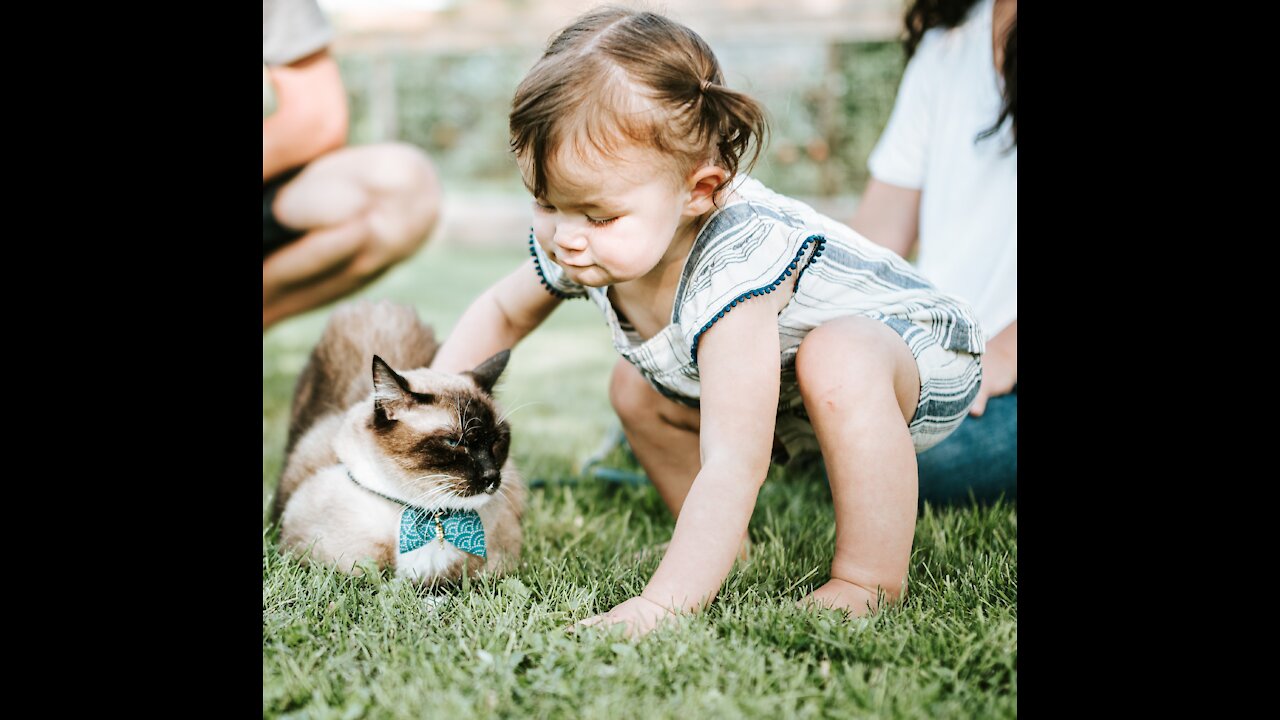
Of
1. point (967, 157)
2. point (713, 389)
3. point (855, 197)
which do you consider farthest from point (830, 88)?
point (713, 389)

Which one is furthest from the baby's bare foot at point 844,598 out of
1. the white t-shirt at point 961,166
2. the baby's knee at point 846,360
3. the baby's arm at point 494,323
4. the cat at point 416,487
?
the white t-shirt at point 961,166

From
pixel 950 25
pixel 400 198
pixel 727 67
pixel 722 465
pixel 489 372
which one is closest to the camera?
pixel 722 465

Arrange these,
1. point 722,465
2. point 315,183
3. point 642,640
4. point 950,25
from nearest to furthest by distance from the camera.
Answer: point 642,640, point 722,465, point 950,25, point 315,183

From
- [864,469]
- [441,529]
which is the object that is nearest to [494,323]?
[441,529]

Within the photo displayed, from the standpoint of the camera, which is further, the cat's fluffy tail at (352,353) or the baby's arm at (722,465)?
the cat's fluffy tail at (352,353)

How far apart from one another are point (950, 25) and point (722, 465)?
5.98 feet

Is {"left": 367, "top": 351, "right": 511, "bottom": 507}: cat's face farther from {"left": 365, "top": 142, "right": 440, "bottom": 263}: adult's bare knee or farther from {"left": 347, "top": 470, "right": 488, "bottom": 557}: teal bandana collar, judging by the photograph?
{"left": 365, "top": 142, "right": 440, "bottom": 263}: adult's bare knee

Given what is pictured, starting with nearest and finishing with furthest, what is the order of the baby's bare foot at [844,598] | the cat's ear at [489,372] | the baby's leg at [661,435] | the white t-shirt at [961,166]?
the baby's bare foot at [844,598]
the cat's ear at [489,372]
the baby's leg at [661,435]
the white t-shirt at [961,166]

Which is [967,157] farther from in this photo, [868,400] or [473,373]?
[473,373]

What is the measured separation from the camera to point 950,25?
267 centimetres

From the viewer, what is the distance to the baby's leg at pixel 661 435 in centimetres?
204

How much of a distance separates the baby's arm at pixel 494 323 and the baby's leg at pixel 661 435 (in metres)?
0.26

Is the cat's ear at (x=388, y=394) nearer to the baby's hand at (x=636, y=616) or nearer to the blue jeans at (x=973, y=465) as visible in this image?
the baby's hand at (x=636, y=616)

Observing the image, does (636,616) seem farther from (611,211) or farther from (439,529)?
(611,211)
